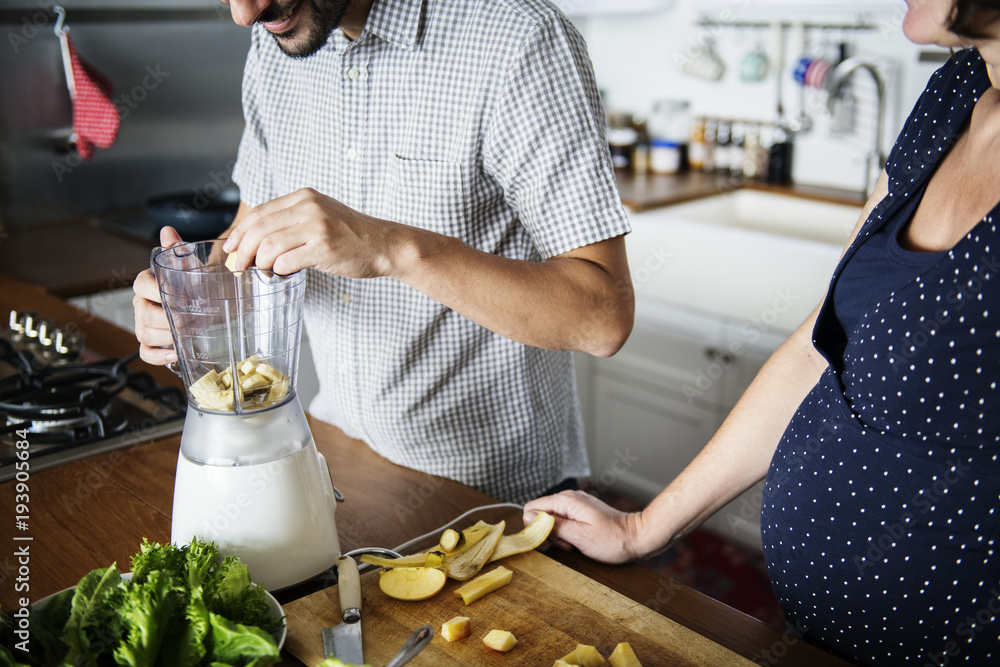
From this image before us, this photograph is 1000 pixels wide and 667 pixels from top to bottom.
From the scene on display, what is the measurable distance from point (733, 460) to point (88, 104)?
2.12 m

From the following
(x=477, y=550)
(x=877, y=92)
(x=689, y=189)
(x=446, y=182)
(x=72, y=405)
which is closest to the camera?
(x=477, y=550)

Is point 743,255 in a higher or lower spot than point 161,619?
lower

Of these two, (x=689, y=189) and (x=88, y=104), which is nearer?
(x=88, y=104)

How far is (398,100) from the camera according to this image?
118 centimetres

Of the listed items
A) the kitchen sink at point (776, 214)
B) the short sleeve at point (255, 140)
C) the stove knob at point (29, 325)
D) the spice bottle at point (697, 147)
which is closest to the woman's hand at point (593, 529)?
the short sleeve at point (255, 140)

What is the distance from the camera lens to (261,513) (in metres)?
0.80

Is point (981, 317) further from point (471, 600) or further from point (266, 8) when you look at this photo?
point (266, 8)

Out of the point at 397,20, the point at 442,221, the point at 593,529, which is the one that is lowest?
the point at 593,529

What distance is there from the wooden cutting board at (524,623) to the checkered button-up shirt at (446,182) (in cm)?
37

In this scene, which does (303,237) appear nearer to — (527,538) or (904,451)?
(527,538)

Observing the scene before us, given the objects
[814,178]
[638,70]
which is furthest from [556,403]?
[638,70]

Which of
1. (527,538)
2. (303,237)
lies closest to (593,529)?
(527,538)

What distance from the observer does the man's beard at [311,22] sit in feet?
3.46

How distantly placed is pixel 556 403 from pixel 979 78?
0.69 metres
